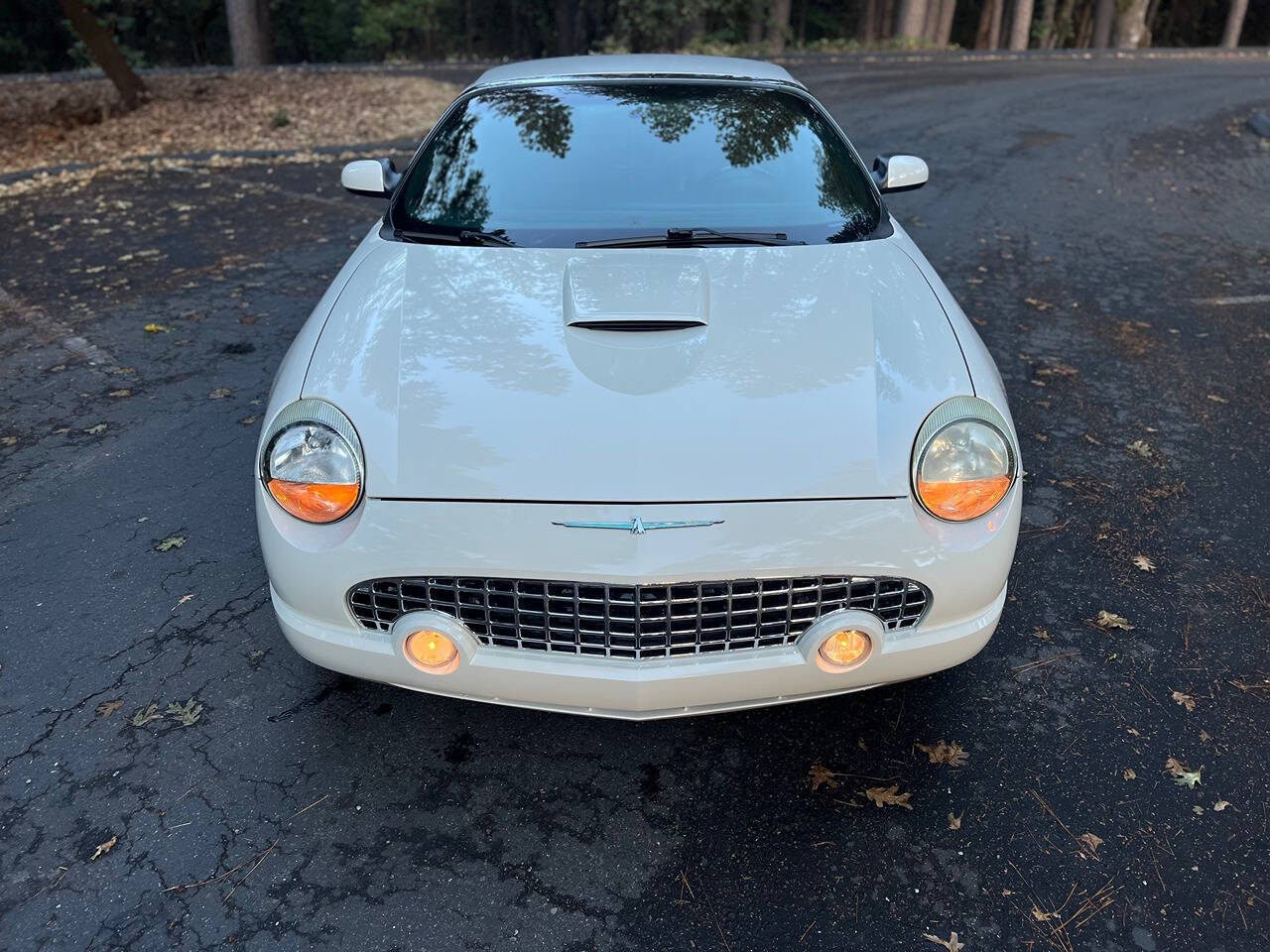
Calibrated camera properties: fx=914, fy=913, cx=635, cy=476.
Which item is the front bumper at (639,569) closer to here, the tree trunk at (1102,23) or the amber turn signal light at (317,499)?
the amber turn signal light at (317,499)

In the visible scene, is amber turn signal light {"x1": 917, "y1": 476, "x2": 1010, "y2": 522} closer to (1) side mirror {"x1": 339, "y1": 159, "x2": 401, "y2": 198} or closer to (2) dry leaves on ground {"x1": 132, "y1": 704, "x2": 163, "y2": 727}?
(2) dry leaves on ground {"x1": 132, "y1": 704, "x2": 163, "y2": 727}

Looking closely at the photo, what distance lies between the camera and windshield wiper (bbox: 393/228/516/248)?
2898 mm

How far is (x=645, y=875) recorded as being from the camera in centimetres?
218

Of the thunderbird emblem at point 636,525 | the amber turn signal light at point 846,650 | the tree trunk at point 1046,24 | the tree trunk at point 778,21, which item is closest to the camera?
the thunderbird emblem at point 636,525

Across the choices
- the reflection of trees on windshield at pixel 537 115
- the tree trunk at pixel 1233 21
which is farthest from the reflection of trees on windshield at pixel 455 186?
the tree trunk at pixel 1233 21

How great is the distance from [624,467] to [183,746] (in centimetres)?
153

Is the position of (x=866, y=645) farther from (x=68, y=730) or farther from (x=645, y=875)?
(x=68, y=730)

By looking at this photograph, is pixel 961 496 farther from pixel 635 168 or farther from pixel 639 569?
pixel 635 168

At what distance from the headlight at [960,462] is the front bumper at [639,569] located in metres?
0.05

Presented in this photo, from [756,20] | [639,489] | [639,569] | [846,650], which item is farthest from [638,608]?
[756,20]

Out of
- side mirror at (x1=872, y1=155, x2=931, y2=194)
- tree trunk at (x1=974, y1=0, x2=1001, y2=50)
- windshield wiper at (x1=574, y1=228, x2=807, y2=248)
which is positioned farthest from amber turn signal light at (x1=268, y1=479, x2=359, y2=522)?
tree trunk at (x1=974, y1=0, x2=1001, y2=50)

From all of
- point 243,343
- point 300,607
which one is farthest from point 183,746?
point 243,343

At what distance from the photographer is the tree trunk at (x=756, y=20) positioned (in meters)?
20.9

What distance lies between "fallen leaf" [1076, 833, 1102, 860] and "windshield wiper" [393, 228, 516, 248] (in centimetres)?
228
